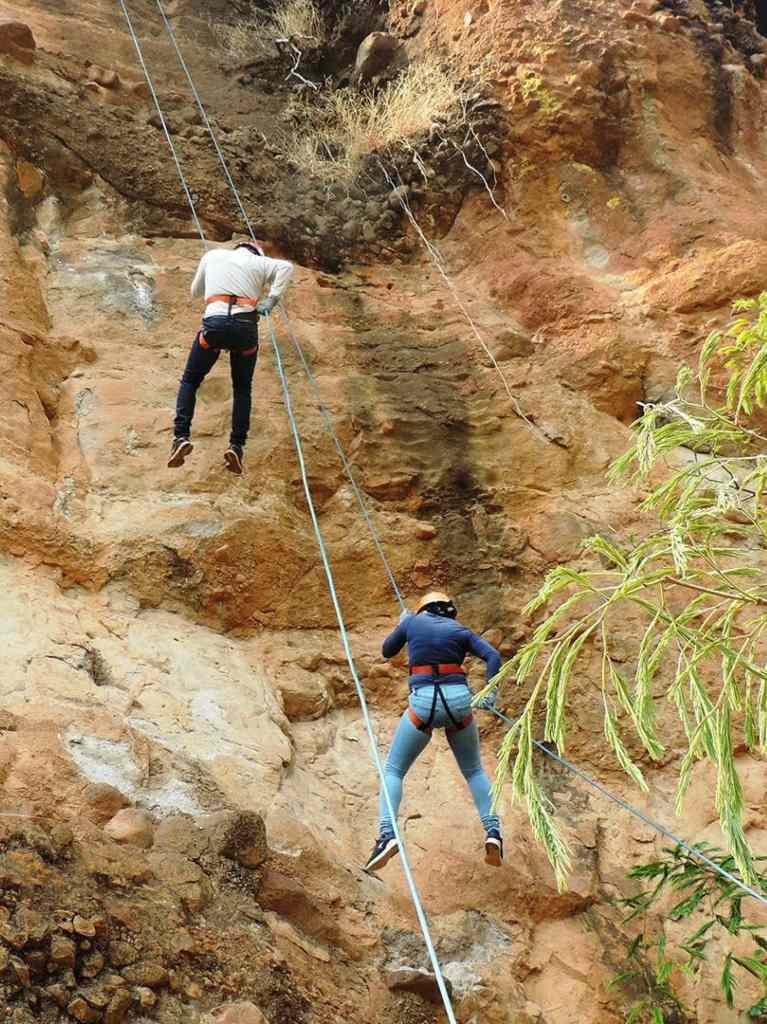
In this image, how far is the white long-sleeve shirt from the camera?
7.64 metres

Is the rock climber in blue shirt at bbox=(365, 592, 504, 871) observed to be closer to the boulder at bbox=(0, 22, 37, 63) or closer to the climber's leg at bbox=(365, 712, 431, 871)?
the climber's leg at bbox=(365, 712, 431, 871)

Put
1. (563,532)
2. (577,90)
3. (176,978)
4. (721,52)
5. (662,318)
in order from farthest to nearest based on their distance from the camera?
(721,52), (577,90), (662,318), (563,532), (176,978)

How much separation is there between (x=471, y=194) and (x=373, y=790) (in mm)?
7810

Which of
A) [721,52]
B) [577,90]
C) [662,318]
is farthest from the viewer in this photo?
[721,52]

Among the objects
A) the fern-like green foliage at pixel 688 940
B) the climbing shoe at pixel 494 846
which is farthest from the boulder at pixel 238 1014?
the fern-like green foliage at pixel 688 940

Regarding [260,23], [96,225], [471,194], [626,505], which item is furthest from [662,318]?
[260,23]

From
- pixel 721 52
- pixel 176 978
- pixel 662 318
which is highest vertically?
pixel 721 52

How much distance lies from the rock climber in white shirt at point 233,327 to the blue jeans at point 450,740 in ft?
8.85

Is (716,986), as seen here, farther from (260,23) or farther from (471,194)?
(260,23)

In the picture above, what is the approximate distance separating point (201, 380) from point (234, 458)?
Answer: 71cm

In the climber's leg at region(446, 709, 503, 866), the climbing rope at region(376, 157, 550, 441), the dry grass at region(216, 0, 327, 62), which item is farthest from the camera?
the dry grass at region(216, 0, 327, 62)

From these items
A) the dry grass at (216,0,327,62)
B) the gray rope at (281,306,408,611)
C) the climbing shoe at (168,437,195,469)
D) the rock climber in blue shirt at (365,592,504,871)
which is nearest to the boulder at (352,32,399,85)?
the dry grass at (216,0,327,62)

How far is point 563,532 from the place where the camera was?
8617mm

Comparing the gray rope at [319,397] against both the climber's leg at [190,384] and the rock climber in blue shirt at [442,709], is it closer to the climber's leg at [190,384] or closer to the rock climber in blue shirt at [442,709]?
the rock climber in blue shirt at [442,709]
